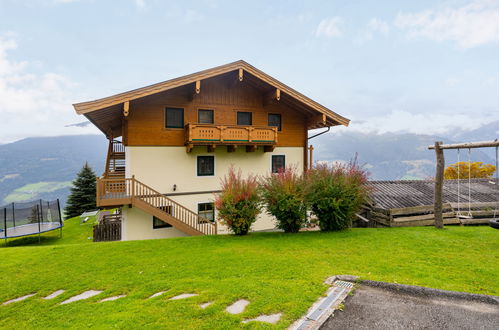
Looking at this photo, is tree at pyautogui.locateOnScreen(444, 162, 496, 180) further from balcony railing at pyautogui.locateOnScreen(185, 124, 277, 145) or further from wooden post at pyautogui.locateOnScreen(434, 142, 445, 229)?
balcony railing at pyautogui.locateOnScreen(185, 124, 277, 145)

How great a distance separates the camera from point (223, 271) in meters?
6.58

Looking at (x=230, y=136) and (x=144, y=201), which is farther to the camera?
(x=230, y=136)

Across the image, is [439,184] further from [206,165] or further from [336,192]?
[206,165]

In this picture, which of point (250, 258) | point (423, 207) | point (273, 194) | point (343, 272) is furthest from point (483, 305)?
point (423, 207)

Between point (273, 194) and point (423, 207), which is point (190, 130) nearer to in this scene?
point (273, 194)

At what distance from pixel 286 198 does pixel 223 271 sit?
15.7 feet

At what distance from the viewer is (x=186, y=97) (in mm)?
15484

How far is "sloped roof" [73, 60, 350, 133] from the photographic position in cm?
1285

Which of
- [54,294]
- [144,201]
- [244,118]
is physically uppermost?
[244,118]

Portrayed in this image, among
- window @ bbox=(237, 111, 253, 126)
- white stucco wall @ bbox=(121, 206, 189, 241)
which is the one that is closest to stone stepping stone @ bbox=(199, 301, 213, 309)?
white stucco wall @ bbox=(121, 206, 189, 241)

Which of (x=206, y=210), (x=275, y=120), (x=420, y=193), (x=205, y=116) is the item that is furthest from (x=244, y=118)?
(x=420, y=193)

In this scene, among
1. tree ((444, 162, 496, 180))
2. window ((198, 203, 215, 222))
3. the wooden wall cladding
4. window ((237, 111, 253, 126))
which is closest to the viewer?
the wooden wall cladding

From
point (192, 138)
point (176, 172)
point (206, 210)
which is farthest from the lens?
point (206, 210)

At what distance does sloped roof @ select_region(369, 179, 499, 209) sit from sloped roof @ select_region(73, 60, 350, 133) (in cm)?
535
